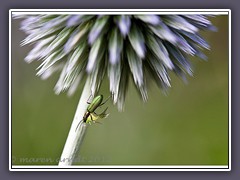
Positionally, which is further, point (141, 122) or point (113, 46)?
Result: point (141, 122)

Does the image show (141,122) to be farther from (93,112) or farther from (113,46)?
(113,46)

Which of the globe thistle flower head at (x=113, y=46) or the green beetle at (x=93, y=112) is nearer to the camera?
the globe thistle flower head at (x=113, y=46)

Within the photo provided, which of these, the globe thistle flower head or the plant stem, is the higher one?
the globe thistle flower head

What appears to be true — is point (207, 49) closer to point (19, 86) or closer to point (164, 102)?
point (164, 102)

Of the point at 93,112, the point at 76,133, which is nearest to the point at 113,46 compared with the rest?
the point at 93,112

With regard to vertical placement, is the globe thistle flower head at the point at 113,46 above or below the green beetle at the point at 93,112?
above
